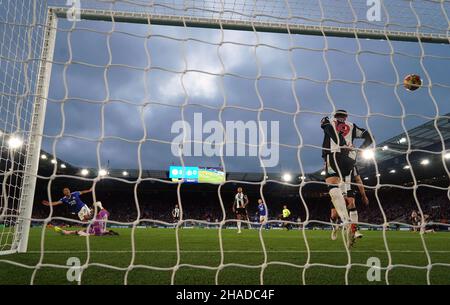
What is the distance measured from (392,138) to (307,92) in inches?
686

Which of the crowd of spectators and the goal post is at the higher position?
the crowd of spectators

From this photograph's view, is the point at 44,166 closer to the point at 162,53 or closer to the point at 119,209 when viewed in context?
the point at 119,209

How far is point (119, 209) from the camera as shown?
2941cm

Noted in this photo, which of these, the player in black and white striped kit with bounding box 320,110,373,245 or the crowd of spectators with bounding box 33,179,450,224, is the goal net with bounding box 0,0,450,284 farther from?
the crowd of spectators with bounding box 33,179,450,224

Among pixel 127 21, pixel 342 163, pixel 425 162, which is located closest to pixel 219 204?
pixel 425 162

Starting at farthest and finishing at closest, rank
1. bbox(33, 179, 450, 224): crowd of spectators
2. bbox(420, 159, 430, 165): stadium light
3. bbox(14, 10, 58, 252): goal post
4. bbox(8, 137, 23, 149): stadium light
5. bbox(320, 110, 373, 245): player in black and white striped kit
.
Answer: bbox(33, 179, 450, 224): crowd of spectators, bbox(420, 159, 430, 165): stadium light, bbox(320, 110, 373, 245): player in black and white striped kit, bbox(14, 10, 58, 252): goal post, bbox(8, 137, 23, 149): stadium light

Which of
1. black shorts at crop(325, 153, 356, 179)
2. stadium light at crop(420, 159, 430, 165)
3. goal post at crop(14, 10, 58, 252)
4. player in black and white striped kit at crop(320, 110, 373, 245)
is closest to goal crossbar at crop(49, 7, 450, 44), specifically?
goal post at crop(14, 10, 58, 252)

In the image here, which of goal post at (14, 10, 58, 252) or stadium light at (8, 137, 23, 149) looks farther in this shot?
goal post at (14, 10, 58, 252)

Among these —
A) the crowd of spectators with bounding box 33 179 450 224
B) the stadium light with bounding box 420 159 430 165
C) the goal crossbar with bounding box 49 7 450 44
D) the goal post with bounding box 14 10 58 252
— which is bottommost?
the goal post with bounding box 14 10 58 252

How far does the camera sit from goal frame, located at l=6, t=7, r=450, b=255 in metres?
3.66
